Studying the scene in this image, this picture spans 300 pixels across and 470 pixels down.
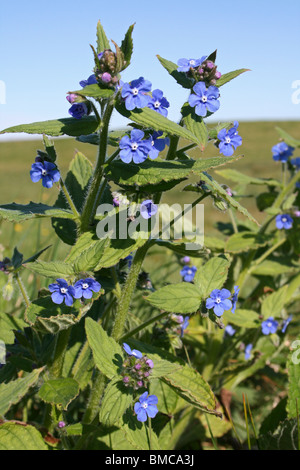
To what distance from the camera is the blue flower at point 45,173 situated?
1.90 m

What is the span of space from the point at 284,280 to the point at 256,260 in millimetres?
551

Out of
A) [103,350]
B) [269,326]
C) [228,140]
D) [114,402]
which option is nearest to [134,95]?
[228,140]

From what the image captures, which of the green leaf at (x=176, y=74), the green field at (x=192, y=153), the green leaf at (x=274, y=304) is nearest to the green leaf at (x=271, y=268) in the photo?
the green leaf at (x=274, y=304)

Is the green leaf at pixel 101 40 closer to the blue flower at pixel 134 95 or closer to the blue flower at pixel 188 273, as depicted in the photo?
the blue flower at pixel 134 95

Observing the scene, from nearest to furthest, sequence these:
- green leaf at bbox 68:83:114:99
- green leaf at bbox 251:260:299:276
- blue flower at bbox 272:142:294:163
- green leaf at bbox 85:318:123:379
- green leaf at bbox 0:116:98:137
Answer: green leaf at bbox 68:83:114:99 → green leaf at bbox 0:116:98:137 → green leaf at bbox 85:318:123:379 → green leaf at bbox 251:260:299:276 → blue flower at bbox 272:142:294:163


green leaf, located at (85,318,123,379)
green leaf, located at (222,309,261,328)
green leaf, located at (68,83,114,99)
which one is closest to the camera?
green leaf, located at (68,83,114,99)

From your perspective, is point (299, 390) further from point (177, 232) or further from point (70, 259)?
point (70, 259)

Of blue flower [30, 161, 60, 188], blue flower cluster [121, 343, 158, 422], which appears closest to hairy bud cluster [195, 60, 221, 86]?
blue flower [30, 161, 60, 188]

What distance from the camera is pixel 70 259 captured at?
192cm

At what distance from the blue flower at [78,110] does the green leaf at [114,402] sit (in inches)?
38.5

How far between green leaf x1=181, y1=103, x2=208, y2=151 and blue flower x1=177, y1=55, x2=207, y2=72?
0.13 metres

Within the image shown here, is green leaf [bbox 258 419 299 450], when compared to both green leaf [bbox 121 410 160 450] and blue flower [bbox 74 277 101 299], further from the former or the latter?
blue flower [bbox 74 277 101 299]

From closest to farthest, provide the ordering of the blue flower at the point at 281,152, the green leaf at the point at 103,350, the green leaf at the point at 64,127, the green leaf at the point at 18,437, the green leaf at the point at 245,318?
the green leaf at the point at 64,127 < the green leaf at the point at 103,350 < the green leaf at the point at 18,437 < the green leaf at the point at 245,318 < the blue flower at the point at 281,152

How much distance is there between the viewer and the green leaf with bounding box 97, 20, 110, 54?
1803mm
